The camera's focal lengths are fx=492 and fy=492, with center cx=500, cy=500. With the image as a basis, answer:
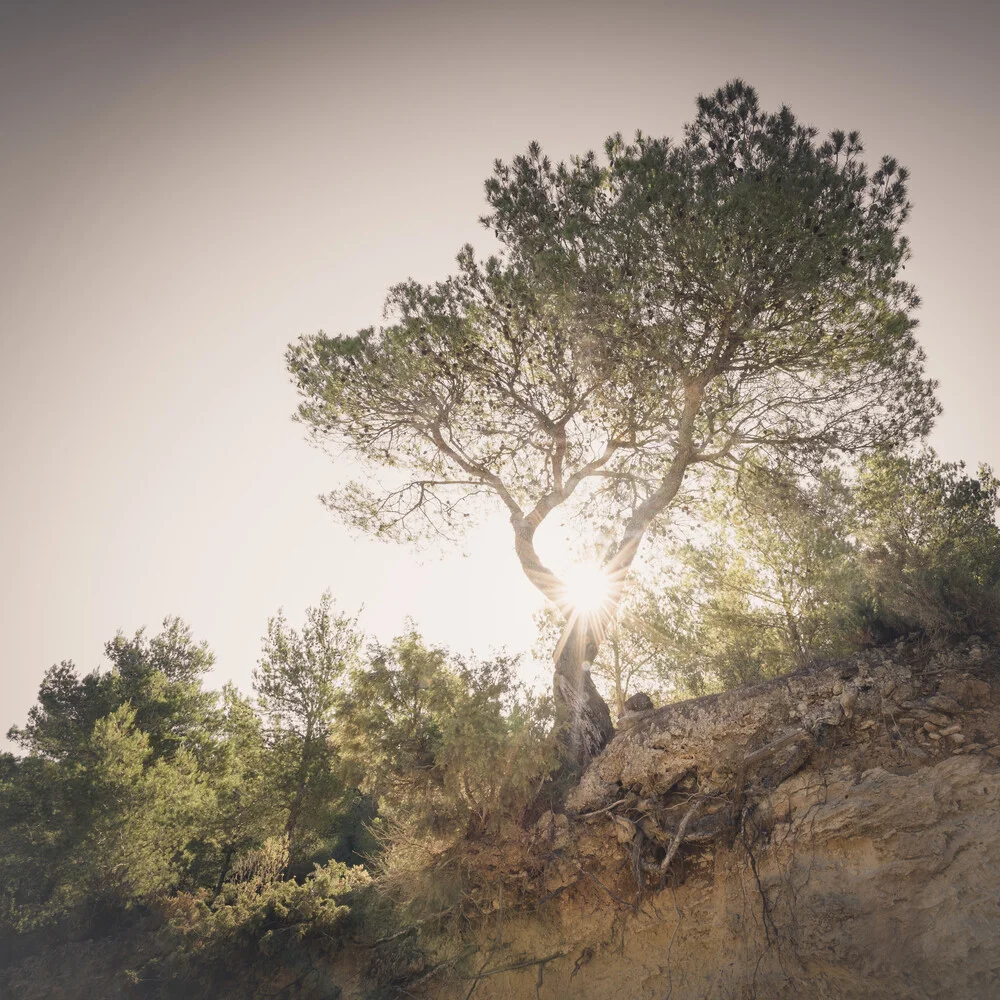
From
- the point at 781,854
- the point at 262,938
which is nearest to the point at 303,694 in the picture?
the point at 262,938

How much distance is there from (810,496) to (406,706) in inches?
381

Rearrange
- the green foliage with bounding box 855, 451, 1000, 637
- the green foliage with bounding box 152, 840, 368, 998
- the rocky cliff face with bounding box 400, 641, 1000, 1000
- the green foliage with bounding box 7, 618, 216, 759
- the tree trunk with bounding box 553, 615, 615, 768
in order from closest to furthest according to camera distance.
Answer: the rocky cliff face with bounding box 400, 641, 1000, 1000 < the green foliage with bounding box 855, 451, 1000, 637 < the tree trunk with bounding box 553, 615, 615, 768 < the green foliage with bounding box 152, 840, 368, 998 < the green foliage with bounding box 7, 618, 216, 759

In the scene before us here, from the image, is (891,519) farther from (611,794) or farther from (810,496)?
(611,794)

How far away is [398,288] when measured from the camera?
10.8m

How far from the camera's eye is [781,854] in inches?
204

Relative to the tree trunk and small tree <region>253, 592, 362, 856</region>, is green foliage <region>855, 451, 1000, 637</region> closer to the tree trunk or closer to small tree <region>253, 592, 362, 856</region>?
the tree trunk

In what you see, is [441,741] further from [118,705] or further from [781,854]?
[118,705]

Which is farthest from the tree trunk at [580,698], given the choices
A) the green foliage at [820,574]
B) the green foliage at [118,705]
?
the green foliage at [118,705]

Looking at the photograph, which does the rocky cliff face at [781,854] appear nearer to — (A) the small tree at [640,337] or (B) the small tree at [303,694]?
(A) the small tree at [640,337]

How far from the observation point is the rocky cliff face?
14.1ft

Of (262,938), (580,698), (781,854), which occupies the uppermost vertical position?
(580,698)

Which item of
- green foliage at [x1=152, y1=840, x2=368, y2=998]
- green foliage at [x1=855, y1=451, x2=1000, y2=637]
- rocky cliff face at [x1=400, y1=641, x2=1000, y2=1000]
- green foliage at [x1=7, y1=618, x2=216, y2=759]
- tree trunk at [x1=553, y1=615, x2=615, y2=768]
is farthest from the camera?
green foliage at [x1=7, y1=618, x2=216, y2=759]

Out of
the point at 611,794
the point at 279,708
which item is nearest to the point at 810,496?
the point at 611,794

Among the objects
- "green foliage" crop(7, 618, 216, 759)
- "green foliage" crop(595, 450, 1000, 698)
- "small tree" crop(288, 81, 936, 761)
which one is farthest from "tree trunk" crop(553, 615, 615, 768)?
"green foliage" crop(7, 618, 216, 759)
